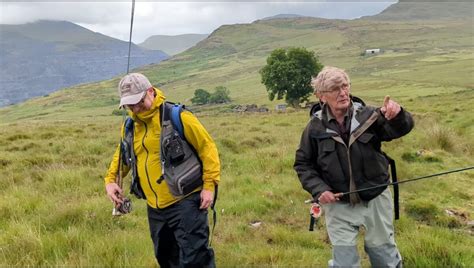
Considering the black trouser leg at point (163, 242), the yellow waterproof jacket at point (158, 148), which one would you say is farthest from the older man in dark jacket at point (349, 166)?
the black trouser leg at point (163, 242)

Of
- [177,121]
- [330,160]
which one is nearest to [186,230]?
[177,121]

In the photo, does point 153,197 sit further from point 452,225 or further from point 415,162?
point 415,162

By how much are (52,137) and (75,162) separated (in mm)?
6948

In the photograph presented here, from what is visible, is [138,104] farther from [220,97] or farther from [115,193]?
[220,97]

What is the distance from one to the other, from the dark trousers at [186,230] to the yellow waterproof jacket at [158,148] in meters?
0.13

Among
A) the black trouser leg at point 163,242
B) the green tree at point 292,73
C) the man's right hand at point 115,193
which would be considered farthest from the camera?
the green tree at point 292,73

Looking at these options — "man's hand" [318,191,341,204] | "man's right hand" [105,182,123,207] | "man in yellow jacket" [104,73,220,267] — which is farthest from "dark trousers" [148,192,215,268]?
"man's hand" [318,191,341,204]

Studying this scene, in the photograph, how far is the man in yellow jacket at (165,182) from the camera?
4527 millimetres

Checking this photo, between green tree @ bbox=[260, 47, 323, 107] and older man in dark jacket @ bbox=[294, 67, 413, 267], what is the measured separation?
170ft

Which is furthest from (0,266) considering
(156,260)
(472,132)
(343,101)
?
(472,132)

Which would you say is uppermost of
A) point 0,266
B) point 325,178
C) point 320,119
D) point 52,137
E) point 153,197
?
point 320,119

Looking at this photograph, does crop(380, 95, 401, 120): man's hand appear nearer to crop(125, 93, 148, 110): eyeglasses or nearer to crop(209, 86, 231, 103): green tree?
crop(125, 93, 148, 110): eyeglasses

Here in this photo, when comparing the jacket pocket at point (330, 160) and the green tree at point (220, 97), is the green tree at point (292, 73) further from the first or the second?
the green tree at point (220, 97)

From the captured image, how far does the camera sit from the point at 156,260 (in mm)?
5285
